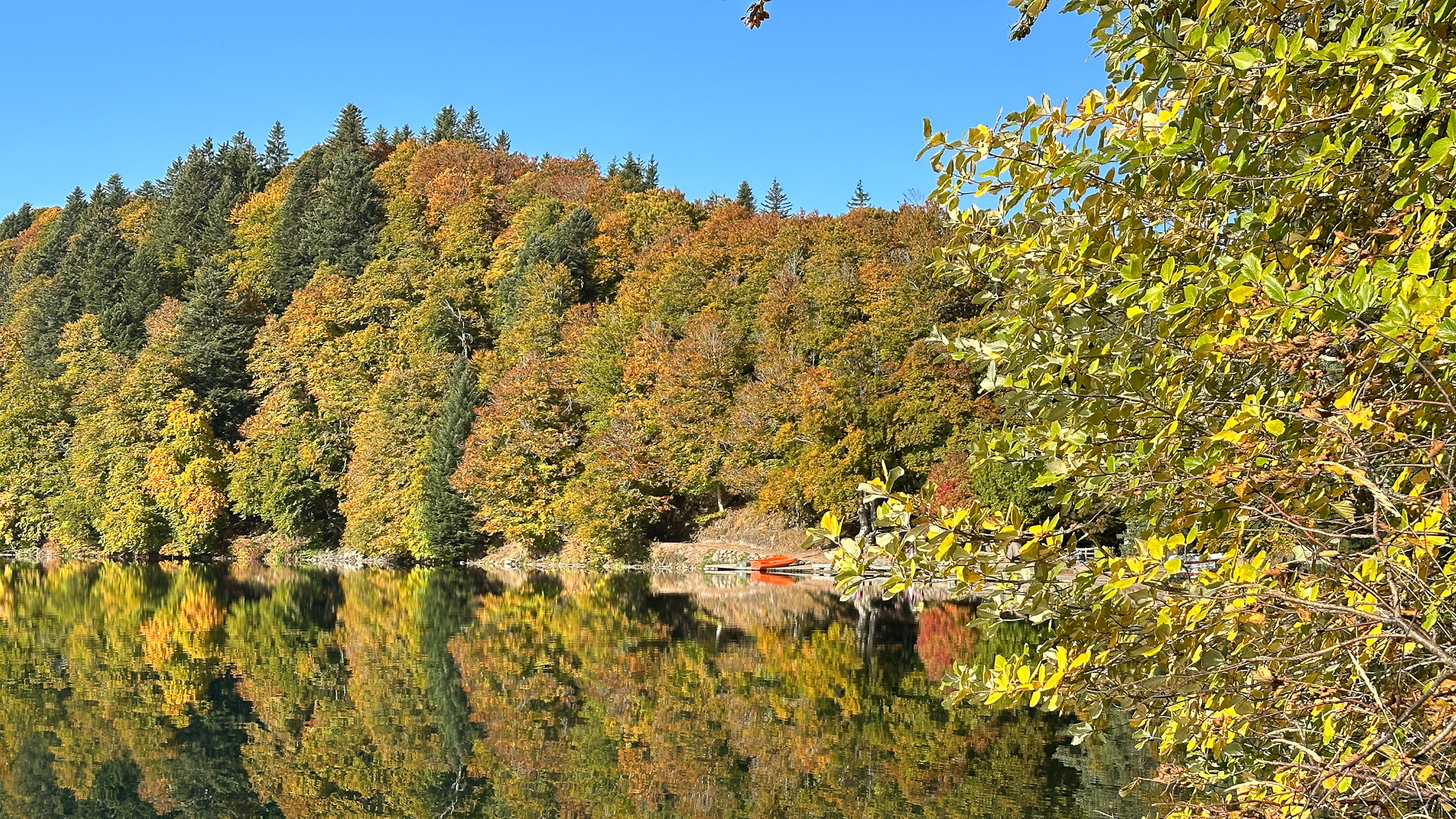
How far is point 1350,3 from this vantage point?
367 cm

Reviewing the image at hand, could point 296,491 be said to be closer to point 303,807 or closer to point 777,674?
point 777,674

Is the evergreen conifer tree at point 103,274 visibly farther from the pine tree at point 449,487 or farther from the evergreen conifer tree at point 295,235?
the pine tree at point 449,487

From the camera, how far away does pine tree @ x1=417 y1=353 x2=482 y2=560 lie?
46.6 m

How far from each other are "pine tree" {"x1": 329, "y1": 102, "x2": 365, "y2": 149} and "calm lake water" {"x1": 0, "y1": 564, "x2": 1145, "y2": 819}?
5698 centimetres

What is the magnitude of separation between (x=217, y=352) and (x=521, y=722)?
1957 inches

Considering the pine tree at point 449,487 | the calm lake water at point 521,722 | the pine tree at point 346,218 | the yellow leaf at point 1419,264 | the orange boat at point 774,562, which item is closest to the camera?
the yellow leaf at point 1419,264

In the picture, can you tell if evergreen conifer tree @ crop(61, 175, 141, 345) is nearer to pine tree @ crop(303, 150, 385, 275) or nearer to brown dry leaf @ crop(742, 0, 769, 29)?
pine tree @ crop(303, 150, 385, 275)

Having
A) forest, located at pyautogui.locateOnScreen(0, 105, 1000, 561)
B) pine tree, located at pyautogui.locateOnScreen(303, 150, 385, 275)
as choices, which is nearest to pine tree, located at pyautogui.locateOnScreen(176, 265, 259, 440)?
forest, located at pyautogui.locateOnScreen(0, 105, 1000, 561)

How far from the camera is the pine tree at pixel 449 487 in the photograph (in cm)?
4659

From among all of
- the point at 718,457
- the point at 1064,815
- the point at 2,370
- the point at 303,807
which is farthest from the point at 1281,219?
the point at 2,370

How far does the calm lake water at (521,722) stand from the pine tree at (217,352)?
106ft

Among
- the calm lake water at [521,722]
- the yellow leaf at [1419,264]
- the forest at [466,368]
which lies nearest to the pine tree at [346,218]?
the forest at [466,368]

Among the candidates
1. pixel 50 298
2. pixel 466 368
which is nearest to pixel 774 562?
pixel 466 368

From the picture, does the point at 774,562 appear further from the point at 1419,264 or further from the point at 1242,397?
the point at 1419,264
